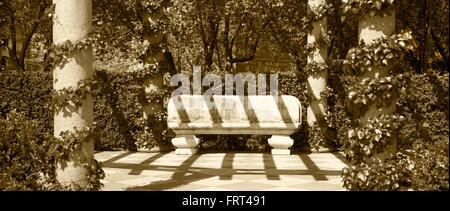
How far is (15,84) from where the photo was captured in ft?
45.5

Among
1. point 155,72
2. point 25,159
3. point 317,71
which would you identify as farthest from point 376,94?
point 155,72

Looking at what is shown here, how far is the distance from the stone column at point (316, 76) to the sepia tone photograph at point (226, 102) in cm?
3

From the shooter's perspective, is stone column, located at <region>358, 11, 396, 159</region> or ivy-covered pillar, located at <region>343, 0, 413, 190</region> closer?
ivy-covered pillar, located at <region>343, 0, 413, 190</region>

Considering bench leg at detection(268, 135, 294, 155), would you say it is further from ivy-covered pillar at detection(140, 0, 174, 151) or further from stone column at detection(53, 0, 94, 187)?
stone column at detection(53, 0, 94, 187)

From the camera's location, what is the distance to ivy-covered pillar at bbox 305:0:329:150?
1352 cm

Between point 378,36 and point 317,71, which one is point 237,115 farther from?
point 378,36

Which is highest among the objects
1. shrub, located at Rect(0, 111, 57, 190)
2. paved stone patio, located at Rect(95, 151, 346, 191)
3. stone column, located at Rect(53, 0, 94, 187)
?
stone column, located at Rect(53, 0, 94, 187)

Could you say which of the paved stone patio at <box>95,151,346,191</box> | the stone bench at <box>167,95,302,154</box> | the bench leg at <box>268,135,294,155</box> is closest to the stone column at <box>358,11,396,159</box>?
the paved stone patio at <box>95,151,346,191</box>

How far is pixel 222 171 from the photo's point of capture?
396 inches

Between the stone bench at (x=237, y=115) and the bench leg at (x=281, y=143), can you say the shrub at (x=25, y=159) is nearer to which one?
the stone bench at (x=237, y=115)

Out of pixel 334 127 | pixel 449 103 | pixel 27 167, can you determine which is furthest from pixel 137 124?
pixel 449 103

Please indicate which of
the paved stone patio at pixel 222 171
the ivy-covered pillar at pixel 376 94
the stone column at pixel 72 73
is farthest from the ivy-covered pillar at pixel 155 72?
the ivy-covered pillar at pixel 376 94
